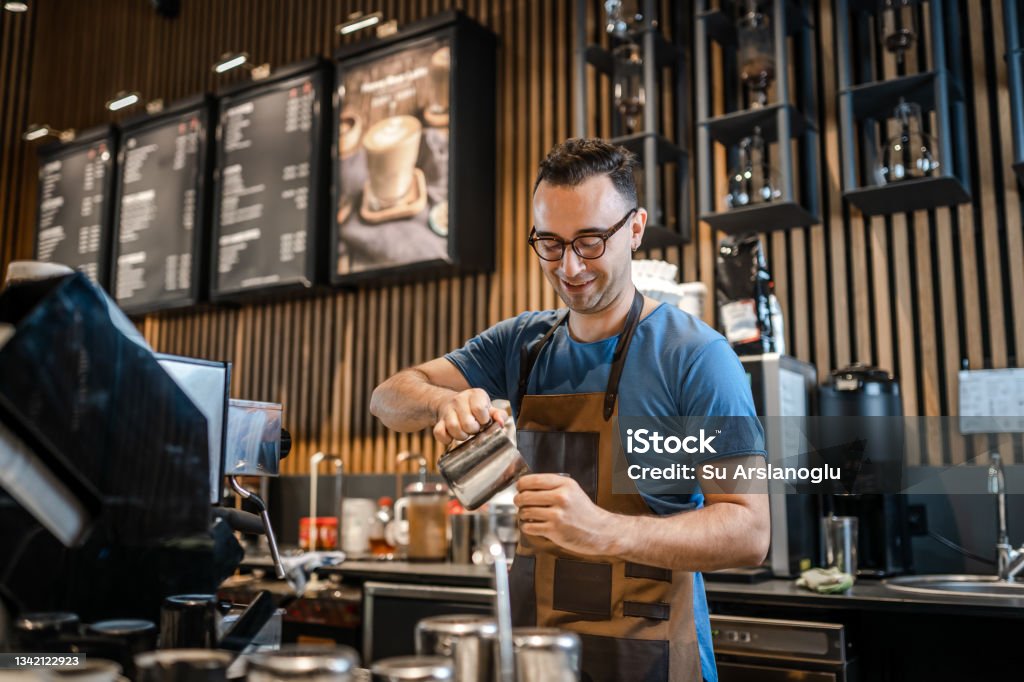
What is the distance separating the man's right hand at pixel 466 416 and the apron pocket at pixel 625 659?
1.55ft

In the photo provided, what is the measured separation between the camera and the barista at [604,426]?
1.56 meters

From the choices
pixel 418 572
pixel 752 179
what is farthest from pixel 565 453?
pixel 752 179

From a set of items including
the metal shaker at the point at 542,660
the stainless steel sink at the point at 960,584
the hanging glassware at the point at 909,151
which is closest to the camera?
the metal shaker at the point at 542,660

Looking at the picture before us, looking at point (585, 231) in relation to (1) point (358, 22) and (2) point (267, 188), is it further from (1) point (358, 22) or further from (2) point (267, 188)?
(2) point (267, 188)

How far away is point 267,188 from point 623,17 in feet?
6.56

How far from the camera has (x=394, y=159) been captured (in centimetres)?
437

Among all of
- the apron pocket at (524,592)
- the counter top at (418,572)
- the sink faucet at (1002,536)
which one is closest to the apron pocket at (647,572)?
the apron pocket at (524,592)

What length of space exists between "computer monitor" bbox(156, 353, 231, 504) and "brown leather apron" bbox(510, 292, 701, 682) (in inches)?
25.4

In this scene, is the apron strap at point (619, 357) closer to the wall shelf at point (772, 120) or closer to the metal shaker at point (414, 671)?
the metal shaker at point (414, 671)

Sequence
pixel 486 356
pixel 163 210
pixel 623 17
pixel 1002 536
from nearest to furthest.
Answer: pixel 486 356
pixel 1002 536
pixel 623 17
pixel 163 210

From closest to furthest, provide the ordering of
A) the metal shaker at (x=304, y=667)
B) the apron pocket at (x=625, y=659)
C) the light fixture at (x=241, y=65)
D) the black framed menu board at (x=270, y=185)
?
the metal shaker at (x=304, y=667), the apron pocket at (x=625, y=659), the black framed menu board at (x=270, y=185), the light fixture at (x=241, y=65)

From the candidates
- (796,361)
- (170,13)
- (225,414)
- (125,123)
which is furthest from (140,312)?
(225,414)

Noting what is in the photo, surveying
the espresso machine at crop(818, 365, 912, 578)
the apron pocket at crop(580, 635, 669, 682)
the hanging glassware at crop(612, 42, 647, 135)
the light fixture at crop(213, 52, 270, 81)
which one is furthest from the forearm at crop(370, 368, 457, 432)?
the light fixture at crop(213, 52, 270, 81)

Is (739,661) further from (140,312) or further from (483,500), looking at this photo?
(140,312)
